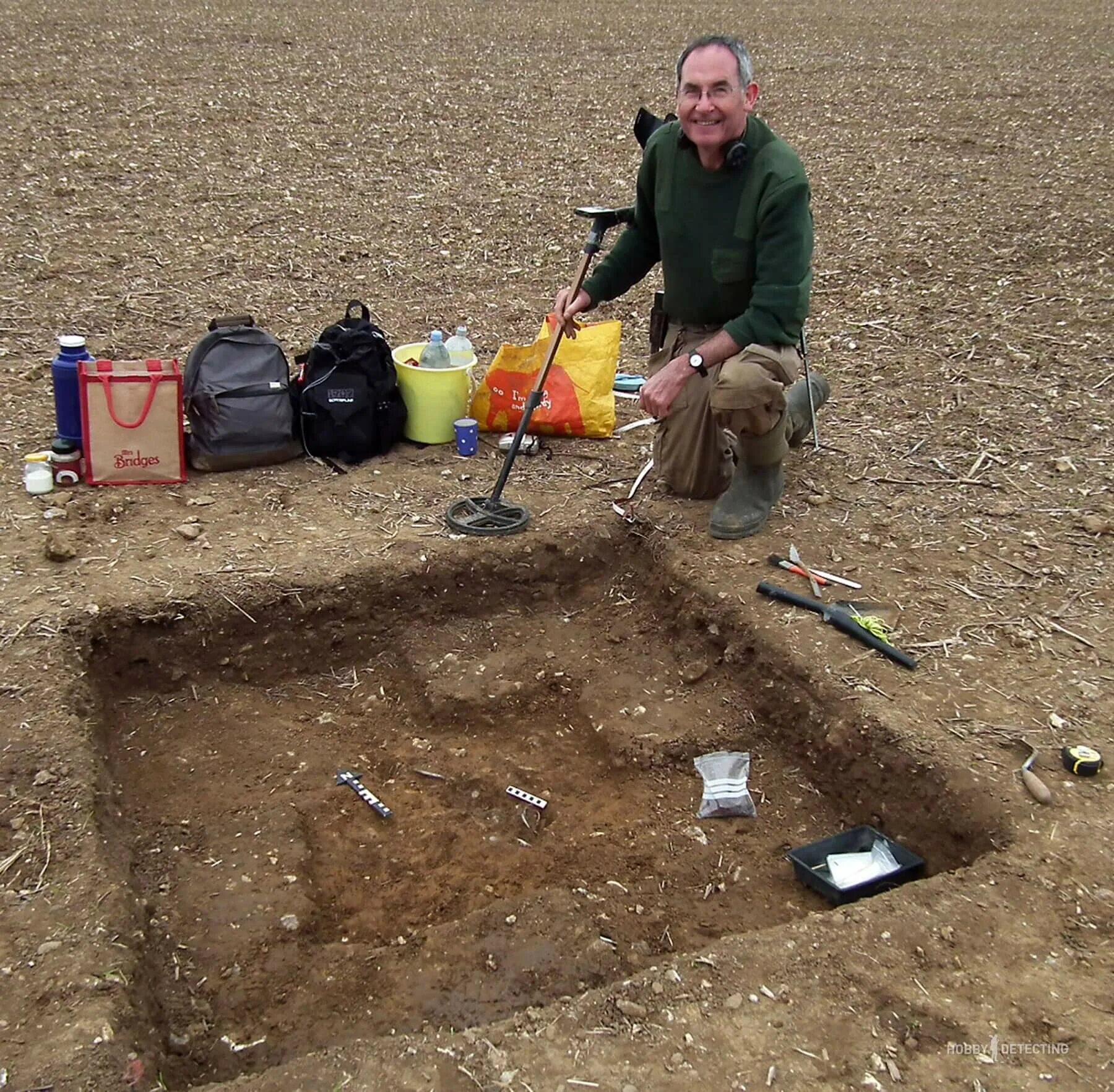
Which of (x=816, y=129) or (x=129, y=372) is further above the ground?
(x=816, y=129)

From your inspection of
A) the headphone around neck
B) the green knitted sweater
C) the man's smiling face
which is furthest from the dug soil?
the man's smiling face

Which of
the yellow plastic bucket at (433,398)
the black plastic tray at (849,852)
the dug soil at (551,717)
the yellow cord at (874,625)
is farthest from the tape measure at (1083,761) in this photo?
the yellow plastic bucket at (433,398)

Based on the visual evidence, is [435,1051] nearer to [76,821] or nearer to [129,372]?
[76,821]

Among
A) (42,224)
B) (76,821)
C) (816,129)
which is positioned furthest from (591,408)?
(816,129)

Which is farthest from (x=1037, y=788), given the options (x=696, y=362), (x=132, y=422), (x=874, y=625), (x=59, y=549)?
(x=132, y=422)

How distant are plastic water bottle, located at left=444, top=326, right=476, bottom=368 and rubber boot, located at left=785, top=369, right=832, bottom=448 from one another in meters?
1.61

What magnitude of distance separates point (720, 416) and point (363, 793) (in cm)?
205

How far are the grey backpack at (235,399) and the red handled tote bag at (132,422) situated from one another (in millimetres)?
113

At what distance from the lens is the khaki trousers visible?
4.51m

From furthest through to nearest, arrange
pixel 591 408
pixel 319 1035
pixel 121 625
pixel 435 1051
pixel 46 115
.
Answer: pixel 46 115
pixel 591 408
pixel 121 625
pixel 319 1035
pixel 435 1051

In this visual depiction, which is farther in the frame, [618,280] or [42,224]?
[42,224]

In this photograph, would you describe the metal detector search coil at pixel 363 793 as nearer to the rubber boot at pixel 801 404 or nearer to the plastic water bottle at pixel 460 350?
the plastic water bottle at pixel 460 350

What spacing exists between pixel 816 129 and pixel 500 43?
19.3 ft

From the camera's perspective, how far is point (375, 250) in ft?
27.2
